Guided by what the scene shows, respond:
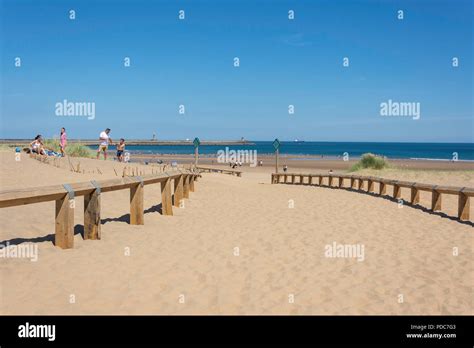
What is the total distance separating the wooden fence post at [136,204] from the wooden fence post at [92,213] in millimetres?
1424

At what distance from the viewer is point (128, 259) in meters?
6.44

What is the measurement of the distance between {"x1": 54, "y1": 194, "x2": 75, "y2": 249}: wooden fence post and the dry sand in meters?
0.13

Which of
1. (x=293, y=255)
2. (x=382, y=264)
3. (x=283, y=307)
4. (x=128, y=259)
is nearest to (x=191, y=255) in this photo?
(x=128, y=259)

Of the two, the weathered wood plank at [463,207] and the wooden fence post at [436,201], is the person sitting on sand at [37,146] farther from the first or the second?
the weathered wood plank at [463,207]

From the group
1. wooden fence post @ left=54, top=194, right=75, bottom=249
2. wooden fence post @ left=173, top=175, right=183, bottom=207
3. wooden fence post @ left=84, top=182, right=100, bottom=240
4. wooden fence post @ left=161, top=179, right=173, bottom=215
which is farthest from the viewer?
wooden fence post @ left=173, top=175, right=183, bottom=207

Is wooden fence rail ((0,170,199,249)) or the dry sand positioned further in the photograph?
wooden fence rail ((0,170,199,249))

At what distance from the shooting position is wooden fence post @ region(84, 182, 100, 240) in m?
7.02

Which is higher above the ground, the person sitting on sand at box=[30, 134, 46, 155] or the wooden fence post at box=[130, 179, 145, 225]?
the person sitting on sand at box=[30, 134, 46, 155]

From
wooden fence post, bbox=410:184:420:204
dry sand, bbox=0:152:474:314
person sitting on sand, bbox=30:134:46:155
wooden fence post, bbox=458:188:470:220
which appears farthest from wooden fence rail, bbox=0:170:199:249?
person sitting on sand, bbox=30:134:46:155

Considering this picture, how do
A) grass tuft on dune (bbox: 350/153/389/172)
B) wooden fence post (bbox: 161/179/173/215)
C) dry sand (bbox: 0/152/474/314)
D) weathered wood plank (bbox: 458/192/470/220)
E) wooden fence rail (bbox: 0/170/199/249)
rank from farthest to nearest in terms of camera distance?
1. grass tuft on dune (bbox: 350/153/389/172)
2. weathered wood plank (bbox: 458/192/470/220)
3. wooden fence post (bbox: 161/179/173/215)
4. wooden fence rail (bbox: 0/170/199/249)
5. dry sand (bbox: 0/152/474/314)

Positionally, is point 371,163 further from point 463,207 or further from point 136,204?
point 136,204

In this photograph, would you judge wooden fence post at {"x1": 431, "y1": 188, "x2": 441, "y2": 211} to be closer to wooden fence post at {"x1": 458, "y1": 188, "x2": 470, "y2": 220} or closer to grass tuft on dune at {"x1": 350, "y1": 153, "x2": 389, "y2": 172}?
wooden fence post at {"x1": 458, "y1": 188, "x2": 470, "y2": 220}

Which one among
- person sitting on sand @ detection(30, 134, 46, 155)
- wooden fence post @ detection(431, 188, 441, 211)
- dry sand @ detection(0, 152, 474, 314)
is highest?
person sitting on sand @ detection(30, 134, 46, 155)
